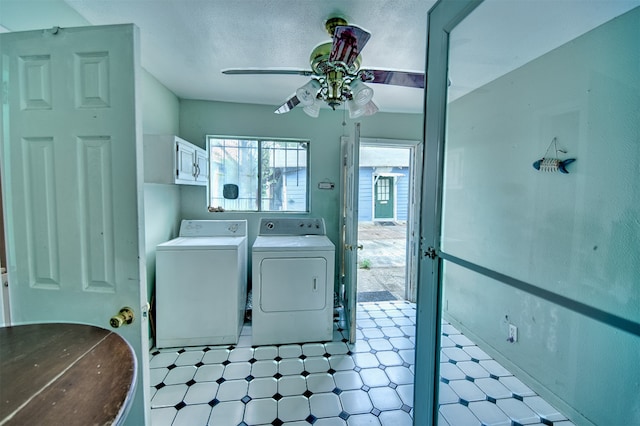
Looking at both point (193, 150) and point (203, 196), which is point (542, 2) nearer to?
point (193, 150)

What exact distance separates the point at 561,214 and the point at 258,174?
8.94 feet

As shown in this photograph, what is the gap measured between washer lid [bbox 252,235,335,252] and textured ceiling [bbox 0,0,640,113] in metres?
1.49

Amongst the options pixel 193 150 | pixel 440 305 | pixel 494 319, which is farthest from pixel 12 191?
pixel 494 319

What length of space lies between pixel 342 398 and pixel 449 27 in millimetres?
2135

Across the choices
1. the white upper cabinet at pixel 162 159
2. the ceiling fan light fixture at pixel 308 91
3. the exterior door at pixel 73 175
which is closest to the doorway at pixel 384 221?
the ceiling fan light fixture at pixel 308 91

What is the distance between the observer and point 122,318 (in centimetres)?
101

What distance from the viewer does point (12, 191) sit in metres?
1.02

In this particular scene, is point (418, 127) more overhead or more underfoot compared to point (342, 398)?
more overhead

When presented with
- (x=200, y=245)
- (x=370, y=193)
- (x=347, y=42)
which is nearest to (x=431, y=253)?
(x=347, y=42)

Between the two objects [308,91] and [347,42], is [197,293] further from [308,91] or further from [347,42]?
[347,42]

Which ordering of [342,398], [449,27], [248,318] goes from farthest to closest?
[248,318] < [342,398] < [449,27]

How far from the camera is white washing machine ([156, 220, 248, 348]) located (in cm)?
221

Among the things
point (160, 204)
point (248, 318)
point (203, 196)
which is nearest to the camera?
point (160, 204)

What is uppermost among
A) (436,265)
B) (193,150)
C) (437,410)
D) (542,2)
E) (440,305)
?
(542,2)
